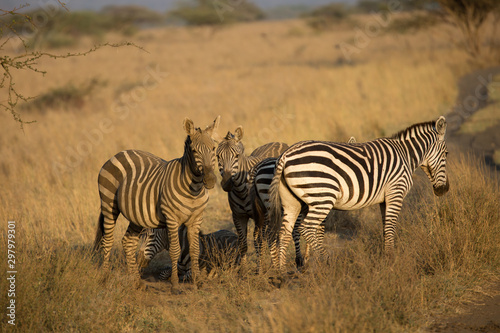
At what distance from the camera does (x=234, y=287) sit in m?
5.42

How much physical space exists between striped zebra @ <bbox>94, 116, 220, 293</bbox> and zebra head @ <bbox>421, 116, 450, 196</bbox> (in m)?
3.14

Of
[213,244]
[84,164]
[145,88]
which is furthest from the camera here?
[145,88]

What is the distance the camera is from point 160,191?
5.71 meters

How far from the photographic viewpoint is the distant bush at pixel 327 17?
55.1 metres

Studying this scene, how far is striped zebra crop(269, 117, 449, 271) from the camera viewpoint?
5391mm

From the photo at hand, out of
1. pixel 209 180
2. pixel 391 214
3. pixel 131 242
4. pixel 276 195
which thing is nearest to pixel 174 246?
pixel 131 242

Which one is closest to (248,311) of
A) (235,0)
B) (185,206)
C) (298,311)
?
(298,311)

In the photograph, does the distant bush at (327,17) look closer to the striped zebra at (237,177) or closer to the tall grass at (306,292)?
the striped zebra at (237,177)

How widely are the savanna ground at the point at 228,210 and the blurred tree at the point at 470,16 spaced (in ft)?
2.52

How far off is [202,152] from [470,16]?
22.3 m

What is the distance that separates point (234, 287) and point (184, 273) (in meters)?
1.70

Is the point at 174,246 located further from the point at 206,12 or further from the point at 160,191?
Answer: the point at 206,12

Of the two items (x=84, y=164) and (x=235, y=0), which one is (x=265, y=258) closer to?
(x=84, y=164)

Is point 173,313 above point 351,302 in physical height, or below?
below
